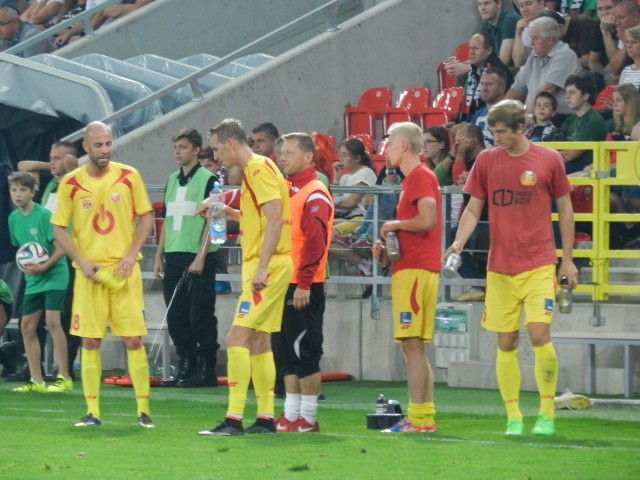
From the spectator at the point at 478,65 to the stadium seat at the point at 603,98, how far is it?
1408 mm

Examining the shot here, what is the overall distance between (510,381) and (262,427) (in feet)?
5.27

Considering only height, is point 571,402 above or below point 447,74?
below

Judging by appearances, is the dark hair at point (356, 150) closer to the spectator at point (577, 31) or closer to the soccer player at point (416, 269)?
the spectator at point (577, 31)

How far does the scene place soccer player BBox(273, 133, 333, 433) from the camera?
10.6 m

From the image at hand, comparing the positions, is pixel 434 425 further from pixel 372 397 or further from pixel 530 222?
pixel 372 397

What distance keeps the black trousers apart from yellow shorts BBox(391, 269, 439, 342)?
421cm

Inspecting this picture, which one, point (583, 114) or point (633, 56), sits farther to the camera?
point (633, 56)

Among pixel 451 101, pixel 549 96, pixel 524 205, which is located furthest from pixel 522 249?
pixel 451 101

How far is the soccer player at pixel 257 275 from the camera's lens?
10.1 metres

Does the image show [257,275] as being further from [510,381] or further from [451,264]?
[510,381]

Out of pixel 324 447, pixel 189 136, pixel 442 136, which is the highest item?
pixel 442 136

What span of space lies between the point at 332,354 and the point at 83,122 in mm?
4667

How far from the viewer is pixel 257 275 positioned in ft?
33.0

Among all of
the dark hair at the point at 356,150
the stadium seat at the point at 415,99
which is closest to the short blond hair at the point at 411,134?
the dark hair at the point at 356,150
